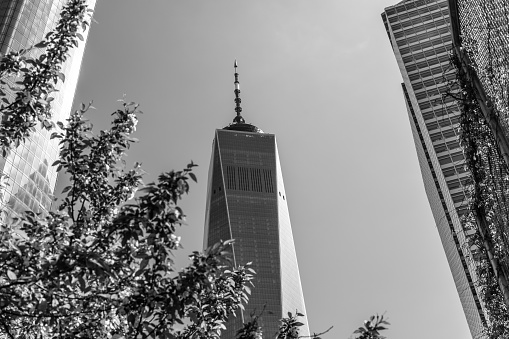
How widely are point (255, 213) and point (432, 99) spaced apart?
75166 millimetres

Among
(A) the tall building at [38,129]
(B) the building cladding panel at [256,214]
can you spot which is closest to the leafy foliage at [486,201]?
(A) the tall building at [38,129]

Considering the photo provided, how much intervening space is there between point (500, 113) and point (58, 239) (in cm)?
757

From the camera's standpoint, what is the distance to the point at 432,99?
128250 millimetres

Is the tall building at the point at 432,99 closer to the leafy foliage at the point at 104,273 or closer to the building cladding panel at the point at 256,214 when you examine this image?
the building cladding panel at the point at 256,214

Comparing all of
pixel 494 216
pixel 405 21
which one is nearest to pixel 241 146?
pixel 405 21

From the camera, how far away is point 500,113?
9.87 meters

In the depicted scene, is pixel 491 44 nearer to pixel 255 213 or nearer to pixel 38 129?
pixel 38 129

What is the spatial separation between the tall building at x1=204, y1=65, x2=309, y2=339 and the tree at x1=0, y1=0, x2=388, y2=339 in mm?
163158

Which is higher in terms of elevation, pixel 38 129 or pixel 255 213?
pixel 255 213

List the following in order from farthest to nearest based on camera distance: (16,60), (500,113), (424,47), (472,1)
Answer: (424,47)
(472,1)
(500,113)
(16,60)

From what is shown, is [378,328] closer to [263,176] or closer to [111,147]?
[111,147]

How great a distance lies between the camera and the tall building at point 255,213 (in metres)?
176

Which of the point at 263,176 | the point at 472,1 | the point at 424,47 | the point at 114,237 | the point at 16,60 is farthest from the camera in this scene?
the point at 263,176

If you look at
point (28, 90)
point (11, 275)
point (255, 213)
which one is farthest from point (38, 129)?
point (255, 213)
